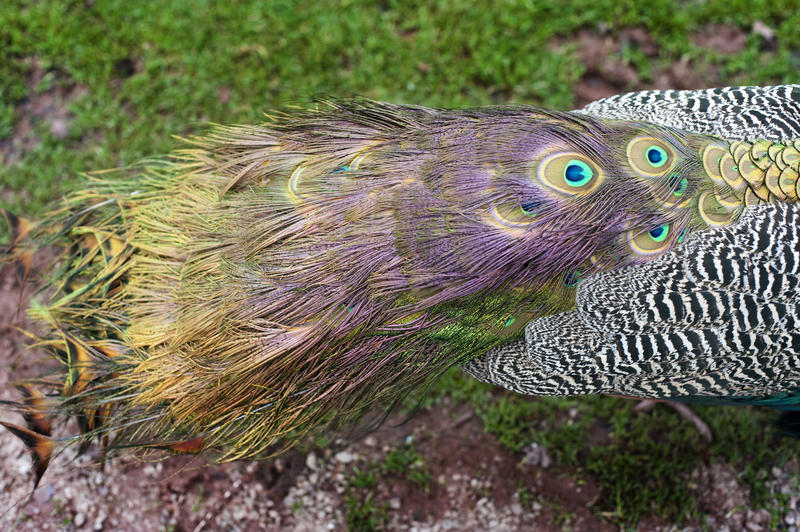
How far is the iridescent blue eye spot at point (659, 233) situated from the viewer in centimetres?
231

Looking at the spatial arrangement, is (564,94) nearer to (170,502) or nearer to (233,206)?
(233,206)

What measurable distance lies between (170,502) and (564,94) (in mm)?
3207

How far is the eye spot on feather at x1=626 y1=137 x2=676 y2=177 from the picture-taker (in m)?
2.32

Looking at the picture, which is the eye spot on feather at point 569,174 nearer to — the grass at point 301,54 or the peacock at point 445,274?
the peacock at point 445,274

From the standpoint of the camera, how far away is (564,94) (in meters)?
4.13

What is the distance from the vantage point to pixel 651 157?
2.34 metres

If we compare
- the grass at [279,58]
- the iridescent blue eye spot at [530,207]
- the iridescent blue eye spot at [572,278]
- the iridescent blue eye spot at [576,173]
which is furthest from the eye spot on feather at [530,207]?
the grass at [279,58]

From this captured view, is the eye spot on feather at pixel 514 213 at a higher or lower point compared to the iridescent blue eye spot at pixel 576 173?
lower

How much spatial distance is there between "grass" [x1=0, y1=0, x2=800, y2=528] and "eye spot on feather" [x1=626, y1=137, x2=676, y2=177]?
1.81m

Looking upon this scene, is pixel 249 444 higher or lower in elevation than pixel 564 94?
lower

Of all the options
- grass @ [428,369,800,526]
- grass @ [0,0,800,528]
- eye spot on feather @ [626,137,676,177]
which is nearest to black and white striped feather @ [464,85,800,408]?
eye spot on feather @ [626,137,676,177]

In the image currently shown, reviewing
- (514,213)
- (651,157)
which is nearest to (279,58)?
(514,213)

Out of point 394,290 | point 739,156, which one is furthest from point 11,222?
point 739,156

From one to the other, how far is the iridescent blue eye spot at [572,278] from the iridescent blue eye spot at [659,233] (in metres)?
0.28
